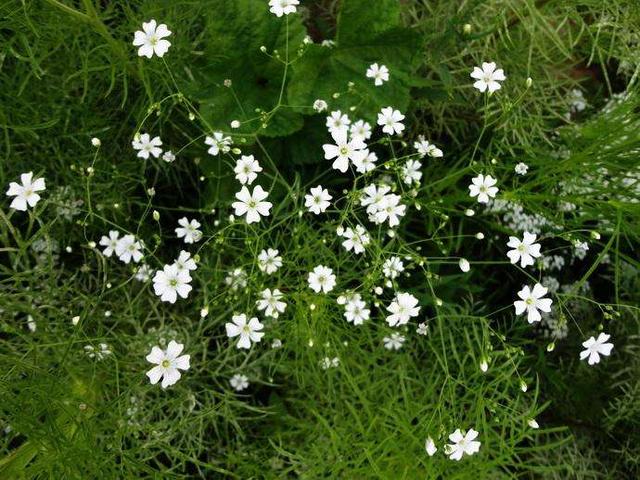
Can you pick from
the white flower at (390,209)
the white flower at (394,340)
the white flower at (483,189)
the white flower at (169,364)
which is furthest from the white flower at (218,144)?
the white flower at (394,340)

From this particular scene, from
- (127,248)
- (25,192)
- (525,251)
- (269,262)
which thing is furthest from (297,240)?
(25,192)

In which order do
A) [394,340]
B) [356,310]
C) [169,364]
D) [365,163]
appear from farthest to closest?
[394,340]
[356,310]
[365,163]
[169,364]

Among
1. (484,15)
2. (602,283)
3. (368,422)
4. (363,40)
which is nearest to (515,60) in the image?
(484,15)

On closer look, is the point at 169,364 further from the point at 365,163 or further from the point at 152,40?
the point at 152,40

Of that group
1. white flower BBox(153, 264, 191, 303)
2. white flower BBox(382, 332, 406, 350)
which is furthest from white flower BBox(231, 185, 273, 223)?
white flower BBox(382, 332, 406, 350)

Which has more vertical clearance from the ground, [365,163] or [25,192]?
[25,192]

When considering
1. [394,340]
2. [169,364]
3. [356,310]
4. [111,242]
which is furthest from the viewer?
[394,340]

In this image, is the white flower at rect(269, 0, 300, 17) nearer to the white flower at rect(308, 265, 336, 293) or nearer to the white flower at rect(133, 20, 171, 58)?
the white flower at rect(133, 20, 171, 58)
